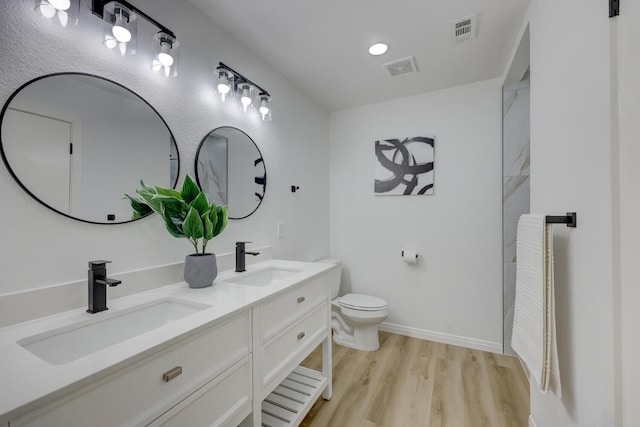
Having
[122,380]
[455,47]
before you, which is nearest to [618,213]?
[122,380]

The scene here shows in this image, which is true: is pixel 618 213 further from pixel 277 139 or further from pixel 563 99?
pixel 277 139

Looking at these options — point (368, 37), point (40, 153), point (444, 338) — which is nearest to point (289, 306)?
point (40, 153)

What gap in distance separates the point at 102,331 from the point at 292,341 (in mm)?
805

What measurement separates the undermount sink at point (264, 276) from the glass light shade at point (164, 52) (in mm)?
1140

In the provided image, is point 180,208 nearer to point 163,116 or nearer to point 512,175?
point 163,116

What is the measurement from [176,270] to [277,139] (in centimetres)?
128

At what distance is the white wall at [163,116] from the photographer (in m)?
0.93

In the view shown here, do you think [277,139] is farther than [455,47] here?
Yes

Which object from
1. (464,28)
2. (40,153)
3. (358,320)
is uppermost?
(464,28)

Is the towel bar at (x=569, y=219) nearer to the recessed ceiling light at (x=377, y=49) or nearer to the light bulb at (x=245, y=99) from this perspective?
the recessed ceiling light at (x=377, y=49)

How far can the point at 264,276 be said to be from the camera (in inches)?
70.6

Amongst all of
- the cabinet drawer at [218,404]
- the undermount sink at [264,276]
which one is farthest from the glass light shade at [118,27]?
the cabinet drawer at [218,404]

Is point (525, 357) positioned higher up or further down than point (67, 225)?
further down

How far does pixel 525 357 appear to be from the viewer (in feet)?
3.78
